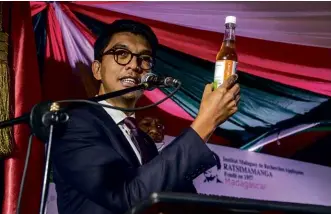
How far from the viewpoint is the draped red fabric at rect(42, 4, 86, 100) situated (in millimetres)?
2330

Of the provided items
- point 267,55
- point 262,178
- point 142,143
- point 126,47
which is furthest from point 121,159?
point 262,178

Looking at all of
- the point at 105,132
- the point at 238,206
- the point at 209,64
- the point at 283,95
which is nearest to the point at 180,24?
the point at 209,64

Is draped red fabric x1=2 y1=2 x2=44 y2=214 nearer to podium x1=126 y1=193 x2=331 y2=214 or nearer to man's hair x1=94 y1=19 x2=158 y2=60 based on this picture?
man's hair x1=94 y1=19 x2=158 y2=60

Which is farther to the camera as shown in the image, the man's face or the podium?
the man's face

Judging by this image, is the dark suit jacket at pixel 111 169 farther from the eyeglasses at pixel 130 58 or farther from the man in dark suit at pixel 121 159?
the eyeglasses at pixel 130 58

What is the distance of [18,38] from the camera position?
7.26 feet

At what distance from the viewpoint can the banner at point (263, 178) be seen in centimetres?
285

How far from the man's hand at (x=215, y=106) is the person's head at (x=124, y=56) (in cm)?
42

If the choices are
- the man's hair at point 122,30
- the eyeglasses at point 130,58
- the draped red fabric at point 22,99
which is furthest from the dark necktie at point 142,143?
the draped red fabric at point 22,99

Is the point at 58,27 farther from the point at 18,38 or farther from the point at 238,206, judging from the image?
the point at 238,206

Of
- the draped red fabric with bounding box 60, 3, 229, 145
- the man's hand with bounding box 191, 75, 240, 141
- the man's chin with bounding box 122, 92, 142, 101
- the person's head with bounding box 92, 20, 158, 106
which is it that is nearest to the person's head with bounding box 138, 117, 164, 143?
the draped red fabric with bounding box 60, 3, 229, 145

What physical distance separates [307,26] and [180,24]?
64 centimetres

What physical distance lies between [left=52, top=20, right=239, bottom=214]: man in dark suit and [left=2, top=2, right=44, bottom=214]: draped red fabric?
42 centimetres

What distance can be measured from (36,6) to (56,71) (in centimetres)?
31
